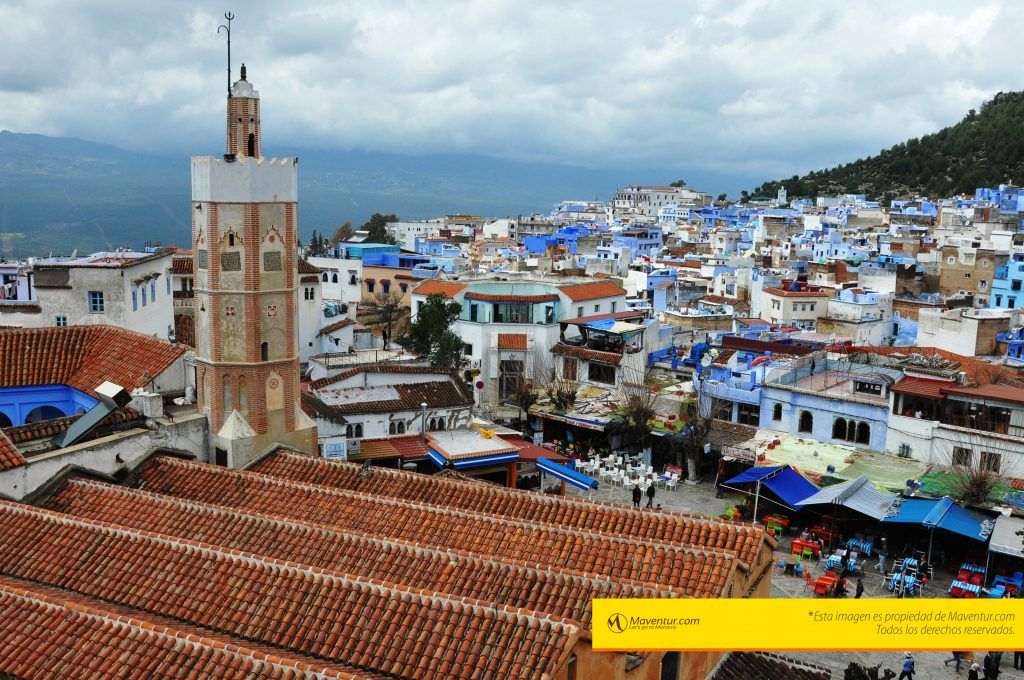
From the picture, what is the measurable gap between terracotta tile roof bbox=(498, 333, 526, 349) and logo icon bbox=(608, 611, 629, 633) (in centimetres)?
3223

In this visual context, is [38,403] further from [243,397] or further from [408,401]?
[408,401]

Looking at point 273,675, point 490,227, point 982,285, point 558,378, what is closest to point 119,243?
point 490,227

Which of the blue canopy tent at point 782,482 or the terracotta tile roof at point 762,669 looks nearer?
the terracotta tile roof at point 762,669

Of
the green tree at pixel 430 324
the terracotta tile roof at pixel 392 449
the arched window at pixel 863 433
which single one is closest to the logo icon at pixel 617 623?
the terracotta tile roof at pixel 392 449

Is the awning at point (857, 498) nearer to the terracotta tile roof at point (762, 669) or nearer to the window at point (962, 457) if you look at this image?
the window at point (962, 457)

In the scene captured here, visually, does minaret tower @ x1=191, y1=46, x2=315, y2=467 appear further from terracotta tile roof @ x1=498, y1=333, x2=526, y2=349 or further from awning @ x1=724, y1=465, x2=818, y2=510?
terracotta tile roof @ x1=498, y1=333, x2=526, y2=349

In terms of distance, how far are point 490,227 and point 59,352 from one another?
8315cm

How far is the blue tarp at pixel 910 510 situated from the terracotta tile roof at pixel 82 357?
17.8m

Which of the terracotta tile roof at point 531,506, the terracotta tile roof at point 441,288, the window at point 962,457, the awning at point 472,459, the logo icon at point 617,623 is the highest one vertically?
the logo icon at point 617,623

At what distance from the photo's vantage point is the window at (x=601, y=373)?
37.4 meters

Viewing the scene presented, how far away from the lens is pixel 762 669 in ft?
44.2

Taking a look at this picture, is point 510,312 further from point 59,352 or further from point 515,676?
point 515,676

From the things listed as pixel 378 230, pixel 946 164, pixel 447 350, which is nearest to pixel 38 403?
pixel 447 350

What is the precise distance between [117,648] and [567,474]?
16.5 m
